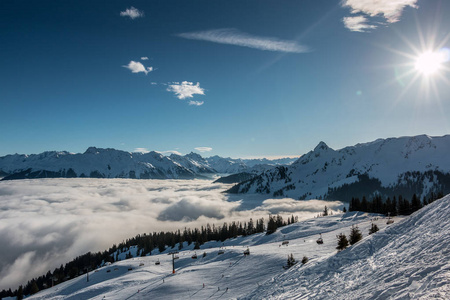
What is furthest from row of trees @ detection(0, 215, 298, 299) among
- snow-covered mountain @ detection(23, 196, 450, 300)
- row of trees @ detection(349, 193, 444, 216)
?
snow-covered mountain @ detection(23, 196, 450, 300)

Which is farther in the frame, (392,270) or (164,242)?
(164,242)

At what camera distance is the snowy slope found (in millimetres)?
10453

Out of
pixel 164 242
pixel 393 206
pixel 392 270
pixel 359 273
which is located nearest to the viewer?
pixel 392 270

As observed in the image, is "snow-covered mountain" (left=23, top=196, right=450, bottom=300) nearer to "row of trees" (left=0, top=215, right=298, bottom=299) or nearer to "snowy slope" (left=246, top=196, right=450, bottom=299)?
"snowy slope" (left=246, top=196, right=450, bottom=299)

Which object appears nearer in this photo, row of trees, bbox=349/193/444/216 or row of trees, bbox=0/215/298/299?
row of trees, bbox=349/193/444/216

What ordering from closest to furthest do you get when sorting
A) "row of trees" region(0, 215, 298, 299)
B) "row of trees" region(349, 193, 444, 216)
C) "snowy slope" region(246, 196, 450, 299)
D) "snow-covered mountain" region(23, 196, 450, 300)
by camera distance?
1. "snowy slope" region(246, 196, 450, 299)
2. "snow-covered mountain" region(23, 196, 450, 300)
3. "row of trees" region(349, 193, 444, 216)
4. "row of trees" region(0, 215, 298, 299)

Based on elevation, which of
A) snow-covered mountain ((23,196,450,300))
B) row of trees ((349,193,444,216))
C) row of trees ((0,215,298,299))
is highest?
snow-covered mountain ((23,196,450,300))

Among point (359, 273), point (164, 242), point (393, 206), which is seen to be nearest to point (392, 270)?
point (359, 273)

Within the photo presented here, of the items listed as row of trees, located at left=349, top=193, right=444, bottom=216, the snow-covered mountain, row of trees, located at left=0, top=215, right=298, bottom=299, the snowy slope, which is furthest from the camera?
row of trees, located at left=0, top=215, right=298, bottom=299

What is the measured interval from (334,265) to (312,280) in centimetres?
359

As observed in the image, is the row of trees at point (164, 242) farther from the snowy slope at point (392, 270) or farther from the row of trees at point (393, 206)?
the snowy slope at point (392, 270)

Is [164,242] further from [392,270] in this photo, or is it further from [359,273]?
[392,270]

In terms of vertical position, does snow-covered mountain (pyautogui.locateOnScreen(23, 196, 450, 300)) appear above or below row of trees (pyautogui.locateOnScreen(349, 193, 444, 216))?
above

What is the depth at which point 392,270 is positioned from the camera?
45.5ft
